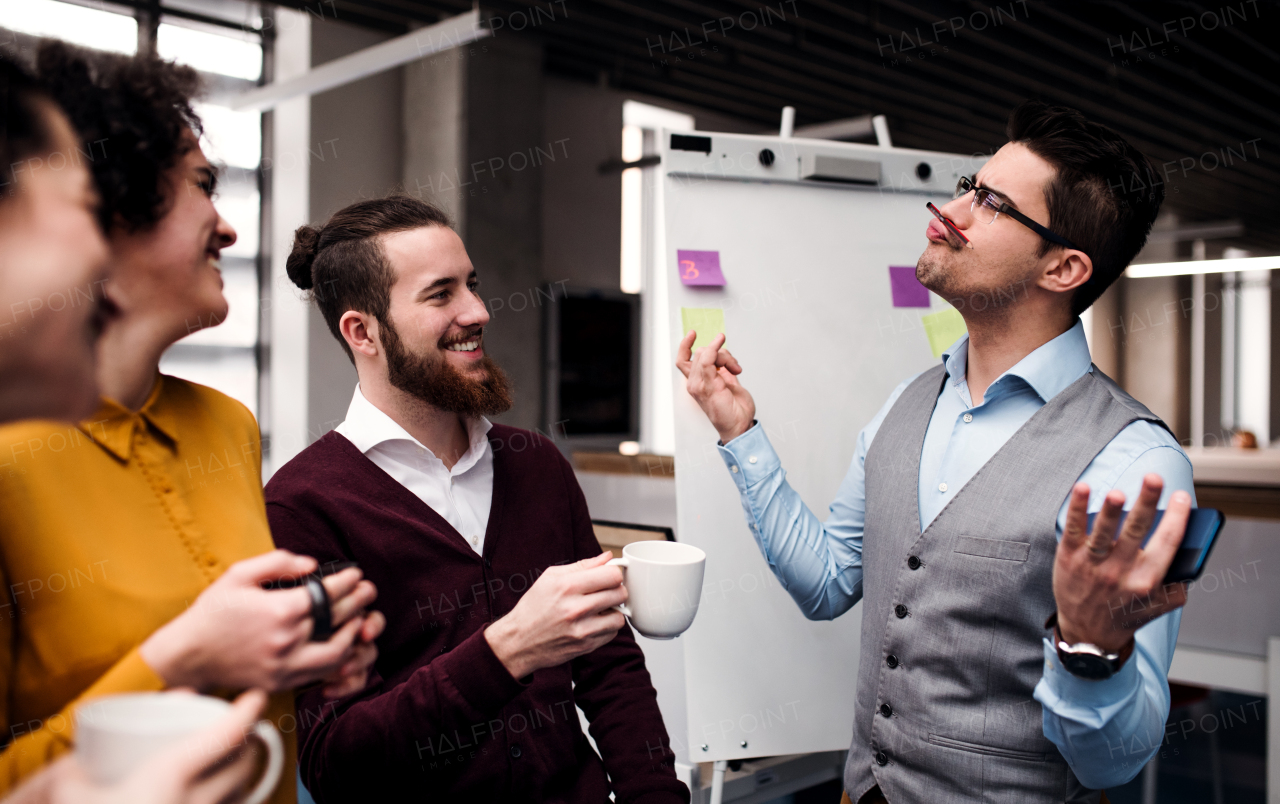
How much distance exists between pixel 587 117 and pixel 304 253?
19.9ft

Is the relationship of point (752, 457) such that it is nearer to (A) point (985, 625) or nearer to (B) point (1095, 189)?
(A) point (985, 625)

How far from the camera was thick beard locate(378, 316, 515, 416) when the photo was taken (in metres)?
1.39

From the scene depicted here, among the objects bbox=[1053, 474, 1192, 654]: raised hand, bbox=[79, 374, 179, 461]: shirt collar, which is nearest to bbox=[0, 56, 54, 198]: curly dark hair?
bbox=[79, 374, 179, 461]: shirt collar

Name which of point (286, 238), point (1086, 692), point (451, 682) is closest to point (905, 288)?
point (1086, 692)

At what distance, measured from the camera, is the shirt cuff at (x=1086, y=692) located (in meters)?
1.04

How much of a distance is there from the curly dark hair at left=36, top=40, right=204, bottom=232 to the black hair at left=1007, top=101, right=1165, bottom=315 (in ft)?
4.21

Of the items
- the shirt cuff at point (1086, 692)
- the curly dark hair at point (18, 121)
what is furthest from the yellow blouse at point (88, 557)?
the shirt cuff at point (1086, 692)

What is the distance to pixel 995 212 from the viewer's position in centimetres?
143

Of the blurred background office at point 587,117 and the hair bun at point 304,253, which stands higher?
the blurred background office at point 587,117

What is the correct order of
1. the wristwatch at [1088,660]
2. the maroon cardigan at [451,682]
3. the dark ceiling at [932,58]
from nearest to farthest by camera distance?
the wristwatch at [1088,660] → the maroon cardigan at [451,682] → the dark ceiling at [932,58]

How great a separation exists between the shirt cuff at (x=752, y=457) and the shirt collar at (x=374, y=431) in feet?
1.59

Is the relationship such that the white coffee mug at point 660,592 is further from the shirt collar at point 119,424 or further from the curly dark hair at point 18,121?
the curly dark hair at point 18,121

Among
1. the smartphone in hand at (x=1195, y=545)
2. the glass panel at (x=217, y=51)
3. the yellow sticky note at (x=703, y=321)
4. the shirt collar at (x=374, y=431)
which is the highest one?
the glass panel at (x=217, y=51)

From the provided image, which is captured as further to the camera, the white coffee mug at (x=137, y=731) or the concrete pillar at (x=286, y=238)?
the concrete pillar at (x=286, y=238)
